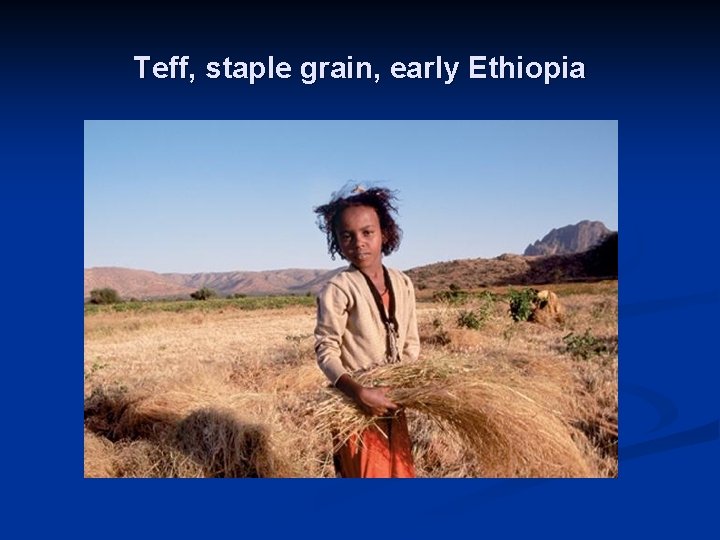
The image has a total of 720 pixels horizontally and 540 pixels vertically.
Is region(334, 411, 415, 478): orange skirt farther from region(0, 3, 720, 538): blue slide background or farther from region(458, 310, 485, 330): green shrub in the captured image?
region(458, 310, 485, 330): green shrub

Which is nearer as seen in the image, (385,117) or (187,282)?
A: (385,117)

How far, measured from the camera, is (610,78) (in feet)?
16.0

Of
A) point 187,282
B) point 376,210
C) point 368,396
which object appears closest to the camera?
point 368,396

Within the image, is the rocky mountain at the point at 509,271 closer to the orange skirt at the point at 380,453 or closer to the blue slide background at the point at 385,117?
the blue slide background at the point at 385,117

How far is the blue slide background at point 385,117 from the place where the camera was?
480 cm

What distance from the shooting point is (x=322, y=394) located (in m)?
4.58

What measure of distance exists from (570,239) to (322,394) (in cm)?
167

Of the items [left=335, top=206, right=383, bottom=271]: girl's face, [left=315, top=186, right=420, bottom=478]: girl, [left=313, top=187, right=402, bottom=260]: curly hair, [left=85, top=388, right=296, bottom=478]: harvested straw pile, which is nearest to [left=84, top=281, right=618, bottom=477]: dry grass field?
[left=85, top=388, right=296, bottom=478]: harvested straw pile

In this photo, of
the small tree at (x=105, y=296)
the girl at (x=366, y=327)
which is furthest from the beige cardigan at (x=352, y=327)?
the small tree at (x=105, y=296)

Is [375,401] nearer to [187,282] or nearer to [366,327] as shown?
[366,327]

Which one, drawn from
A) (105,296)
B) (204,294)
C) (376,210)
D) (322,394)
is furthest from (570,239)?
(105,296)
